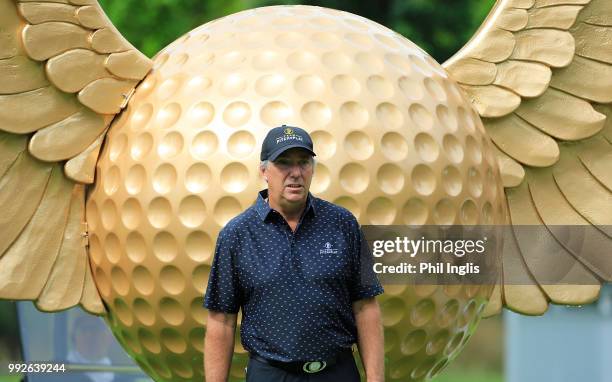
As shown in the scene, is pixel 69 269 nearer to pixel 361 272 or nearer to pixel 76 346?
pixel 361 272

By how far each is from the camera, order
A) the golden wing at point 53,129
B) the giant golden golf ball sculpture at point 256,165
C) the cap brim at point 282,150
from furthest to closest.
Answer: the golden wing at point 53,129, the giant golden golf ball sculpture at point 256,165, the cap brim at point 282,150

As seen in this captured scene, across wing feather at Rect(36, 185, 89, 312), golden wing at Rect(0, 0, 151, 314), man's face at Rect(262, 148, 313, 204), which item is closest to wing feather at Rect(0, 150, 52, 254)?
golden wing at Rect(0, 0, 151, 314)

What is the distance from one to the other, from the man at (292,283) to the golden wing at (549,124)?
171cm

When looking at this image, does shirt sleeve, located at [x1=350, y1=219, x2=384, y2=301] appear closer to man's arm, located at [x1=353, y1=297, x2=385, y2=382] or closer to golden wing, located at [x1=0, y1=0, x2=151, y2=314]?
man's arm, located at [x1=353, y1=297, x2=385, y2=382]

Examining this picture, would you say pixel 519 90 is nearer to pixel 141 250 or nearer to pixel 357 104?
pixel 357 104

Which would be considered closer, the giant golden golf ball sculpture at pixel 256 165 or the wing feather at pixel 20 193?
the giant golden golf ball sculpture at pixel 256 165

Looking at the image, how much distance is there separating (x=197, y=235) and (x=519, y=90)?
1879 mm

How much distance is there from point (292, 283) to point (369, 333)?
383 mm

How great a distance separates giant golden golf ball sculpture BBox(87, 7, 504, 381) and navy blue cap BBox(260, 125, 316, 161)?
2.02 ft

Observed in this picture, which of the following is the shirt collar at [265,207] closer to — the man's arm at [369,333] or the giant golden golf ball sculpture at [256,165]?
the man's arm at [369,333]

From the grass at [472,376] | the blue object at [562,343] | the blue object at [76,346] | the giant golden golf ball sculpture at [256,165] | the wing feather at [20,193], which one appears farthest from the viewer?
the grass at [472,376]

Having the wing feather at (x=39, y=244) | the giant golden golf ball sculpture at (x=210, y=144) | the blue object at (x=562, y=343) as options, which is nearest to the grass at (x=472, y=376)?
the blue object at (x=562, y=343)

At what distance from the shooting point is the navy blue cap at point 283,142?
3.74 metres

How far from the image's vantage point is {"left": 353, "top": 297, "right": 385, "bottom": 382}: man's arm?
386 cm
